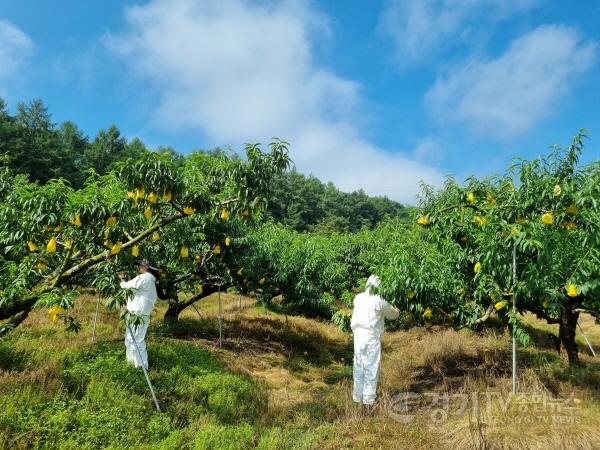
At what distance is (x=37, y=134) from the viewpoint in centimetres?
4125

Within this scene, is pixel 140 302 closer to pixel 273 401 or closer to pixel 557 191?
pixel 273 401

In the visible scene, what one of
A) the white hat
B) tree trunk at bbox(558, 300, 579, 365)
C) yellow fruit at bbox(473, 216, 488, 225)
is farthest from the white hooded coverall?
tree trunk at bbox(558, 300, 579, 365)

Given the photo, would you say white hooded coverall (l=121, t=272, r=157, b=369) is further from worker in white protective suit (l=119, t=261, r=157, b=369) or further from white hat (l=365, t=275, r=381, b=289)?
white hat (l=365, t=275, r=381, b=289)

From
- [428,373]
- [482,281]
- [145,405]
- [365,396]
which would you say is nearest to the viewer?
[145,405]

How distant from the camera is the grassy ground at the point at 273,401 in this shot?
4039 millimetres

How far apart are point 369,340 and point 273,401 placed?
1.81 m

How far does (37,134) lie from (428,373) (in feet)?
154

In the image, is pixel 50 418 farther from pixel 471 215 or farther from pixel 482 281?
pixel 471 215

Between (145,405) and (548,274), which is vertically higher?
(548,274)

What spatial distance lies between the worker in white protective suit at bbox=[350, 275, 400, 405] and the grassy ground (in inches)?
11.3

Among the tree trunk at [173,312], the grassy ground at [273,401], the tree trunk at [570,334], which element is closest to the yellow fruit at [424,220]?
the grassy ground at [273,401]

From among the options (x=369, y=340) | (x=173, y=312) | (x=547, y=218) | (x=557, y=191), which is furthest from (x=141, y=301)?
(x=557, y=191)

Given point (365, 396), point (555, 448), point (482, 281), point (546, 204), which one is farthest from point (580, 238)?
point (365, 396)

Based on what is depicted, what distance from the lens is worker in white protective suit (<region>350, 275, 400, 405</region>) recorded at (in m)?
5.53
